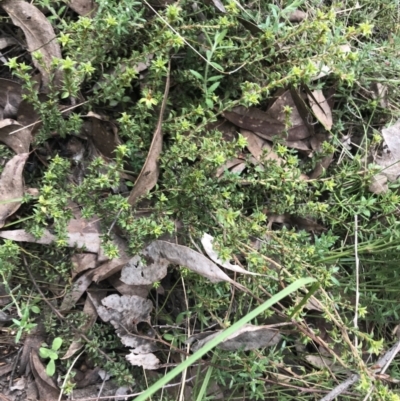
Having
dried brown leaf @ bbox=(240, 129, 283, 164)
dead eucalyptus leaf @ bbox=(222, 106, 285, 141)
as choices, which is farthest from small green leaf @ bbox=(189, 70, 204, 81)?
dried brown leaf @ bbox=(240, 129, 283, 164)

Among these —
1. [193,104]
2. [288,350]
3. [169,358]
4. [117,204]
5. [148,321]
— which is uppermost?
[193,104]

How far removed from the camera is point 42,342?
1728 mm

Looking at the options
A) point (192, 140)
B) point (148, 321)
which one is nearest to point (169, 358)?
point (148, 321)

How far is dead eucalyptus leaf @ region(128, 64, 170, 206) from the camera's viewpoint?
1.66 metres

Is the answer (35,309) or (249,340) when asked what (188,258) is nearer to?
(249,340)

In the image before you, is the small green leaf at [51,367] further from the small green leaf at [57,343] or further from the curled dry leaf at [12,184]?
the curled dry leaf at [12,184]

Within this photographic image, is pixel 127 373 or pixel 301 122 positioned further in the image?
pixel 301 122

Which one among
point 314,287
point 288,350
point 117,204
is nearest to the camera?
point 314,287

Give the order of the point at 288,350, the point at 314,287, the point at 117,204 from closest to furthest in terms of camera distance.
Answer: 1. the point at 314,287
2. the point at 117,204
3. the point at 288,350

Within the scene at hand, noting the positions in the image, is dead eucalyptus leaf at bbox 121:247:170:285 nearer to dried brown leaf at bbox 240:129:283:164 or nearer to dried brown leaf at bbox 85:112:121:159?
dried brown leaf at bbox 85:112:121:159

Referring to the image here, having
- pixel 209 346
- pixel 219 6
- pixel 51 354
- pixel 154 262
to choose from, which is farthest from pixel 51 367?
pixel 219 6

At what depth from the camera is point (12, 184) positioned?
5.45ft

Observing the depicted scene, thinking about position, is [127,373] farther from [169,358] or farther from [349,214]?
[349,214]

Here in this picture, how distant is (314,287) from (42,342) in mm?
1033
